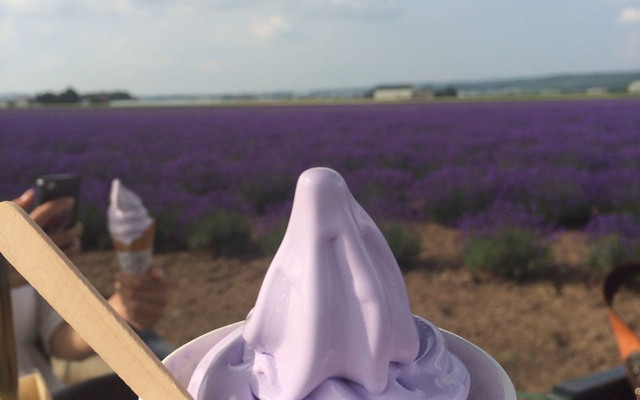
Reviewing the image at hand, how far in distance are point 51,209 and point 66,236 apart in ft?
0.29

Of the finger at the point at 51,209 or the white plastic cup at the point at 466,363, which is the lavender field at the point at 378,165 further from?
the white plastic cup at the point at 466,363

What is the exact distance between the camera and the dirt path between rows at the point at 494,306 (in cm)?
277

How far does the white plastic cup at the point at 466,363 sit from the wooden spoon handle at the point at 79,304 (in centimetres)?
13

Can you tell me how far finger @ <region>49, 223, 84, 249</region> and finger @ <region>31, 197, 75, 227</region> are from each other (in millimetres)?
48

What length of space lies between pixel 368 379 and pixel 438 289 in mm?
3332

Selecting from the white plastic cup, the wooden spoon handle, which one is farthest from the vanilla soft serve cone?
the wooden spoon handle

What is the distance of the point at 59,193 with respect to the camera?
1.15m

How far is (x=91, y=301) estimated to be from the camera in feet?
1.37

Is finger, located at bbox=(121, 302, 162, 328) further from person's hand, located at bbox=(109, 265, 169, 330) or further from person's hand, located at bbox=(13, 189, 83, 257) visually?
person's hand, located at bbox=(13, 189, 83, 257)

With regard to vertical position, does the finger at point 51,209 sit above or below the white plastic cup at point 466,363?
above

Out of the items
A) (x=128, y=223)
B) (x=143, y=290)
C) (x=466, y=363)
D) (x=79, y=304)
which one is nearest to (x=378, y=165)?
(x=143, y=290)

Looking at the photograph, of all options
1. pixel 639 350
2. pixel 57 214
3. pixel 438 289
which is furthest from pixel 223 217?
pixel 639 350

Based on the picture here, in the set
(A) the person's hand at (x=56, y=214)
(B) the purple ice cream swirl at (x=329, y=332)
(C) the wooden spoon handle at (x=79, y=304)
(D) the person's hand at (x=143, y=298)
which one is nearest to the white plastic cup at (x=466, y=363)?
(B) the purple ice cream swirl at (x=329, y=332)

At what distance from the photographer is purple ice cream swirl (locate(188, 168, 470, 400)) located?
55cm
